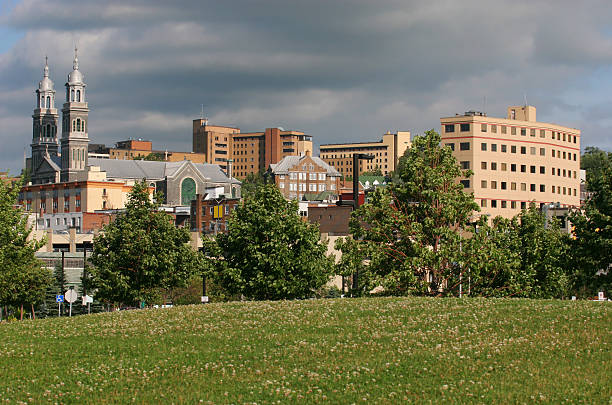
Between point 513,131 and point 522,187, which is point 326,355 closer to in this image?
point 522,187

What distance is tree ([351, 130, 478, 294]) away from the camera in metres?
41.7

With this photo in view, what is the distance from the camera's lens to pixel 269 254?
49.0 meters

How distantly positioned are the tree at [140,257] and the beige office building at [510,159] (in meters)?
76.1

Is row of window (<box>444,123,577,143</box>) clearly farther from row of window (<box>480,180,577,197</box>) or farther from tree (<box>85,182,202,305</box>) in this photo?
tree (<box>85,182,202,305</box>)

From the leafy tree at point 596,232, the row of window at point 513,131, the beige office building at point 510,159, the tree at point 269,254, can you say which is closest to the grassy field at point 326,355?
the tree at point 269,254

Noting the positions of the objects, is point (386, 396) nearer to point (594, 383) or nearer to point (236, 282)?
point (594, 383)

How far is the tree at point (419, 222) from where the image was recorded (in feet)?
137

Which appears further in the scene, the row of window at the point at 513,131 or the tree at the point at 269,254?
the row of window at the point at 513,131

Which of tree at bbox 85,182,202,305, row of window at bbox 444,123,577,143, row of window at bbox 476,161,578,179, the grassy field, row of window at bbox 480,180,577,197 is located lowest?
the grassy field

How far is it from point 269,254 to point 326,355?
2546 cm

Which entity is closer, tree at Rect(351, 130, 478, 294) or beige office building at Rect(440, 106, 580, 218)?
tree at Rect(351, 130, 478, 294)

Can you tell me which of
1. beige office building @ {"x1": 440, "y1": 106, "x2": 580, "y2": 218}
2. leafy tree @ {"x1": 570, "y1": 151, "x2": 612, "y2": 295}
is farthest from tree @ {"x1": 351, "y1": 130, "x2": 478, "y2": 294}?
beige office building @ {"x1": 440, "y1": 106, "x2": 580, "y2": 218}

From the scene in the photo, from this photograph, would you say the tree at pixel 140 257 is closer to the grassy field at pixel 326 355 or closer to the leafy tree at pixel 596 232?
the grassy field at pixel 326 355

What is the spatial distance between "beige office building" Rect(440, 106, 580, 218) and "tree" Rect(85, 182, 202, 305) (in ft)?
250
